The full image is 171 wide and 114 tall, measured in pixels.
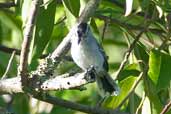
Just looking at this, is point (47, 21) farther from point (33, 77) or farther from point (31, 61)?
point (33, 77)

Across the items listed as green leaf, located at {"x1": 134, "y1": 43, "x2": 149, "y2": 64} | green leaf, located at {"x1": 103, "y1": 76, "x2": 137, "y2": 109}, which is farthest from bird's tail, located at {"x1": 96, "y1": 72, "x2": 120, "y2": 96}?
green leaf, located at {"x1": 134, "y1": 43, "x2": 149, "y2": 64}

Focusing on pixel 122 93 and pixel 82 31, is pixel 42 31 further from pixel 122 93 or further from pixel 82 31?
pixel 122 93

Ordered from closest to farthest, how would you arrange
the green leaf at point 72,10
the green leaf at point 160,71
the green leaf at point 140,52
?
the green leaf at point 72,10
the green leaf at point 160,71
the green leaf at point 140,52

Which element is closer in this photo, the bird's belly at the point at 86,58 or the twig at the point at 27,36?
the twig at the point at 27,36

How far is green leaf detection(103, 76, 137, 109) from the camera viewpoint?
10.2ft

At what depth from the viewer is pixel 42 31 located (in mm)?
2908

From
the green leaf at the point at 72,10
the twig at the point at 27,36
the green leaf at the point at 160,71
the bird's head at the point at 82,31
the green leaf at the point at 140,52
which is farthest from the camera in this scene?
the green leaf at the point at 140,52

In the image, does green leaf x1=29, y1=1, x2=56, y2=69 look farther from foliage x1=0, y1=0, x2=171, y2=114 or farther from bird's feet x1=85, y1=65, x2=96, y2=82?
bird's feet x1=85, y1=65, x2=96, y2=82

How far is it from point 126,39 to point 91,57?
2.28 feet

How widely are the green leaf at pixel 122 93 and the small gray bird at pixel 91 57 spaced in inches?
13.1

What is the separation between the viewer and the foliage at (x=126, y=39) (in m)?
2.83

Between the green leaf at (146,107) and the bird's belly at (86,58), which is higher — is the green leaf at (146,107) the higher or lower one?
the lower one

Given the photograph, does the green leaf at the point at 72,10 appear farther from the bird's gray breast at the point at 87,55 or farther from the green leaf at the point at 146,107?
the green leaf at the point at 146,107

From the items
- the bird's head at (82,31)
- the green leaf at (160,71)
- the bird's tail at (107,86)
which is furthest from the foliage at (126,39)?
the bird's tail at (107,86)
